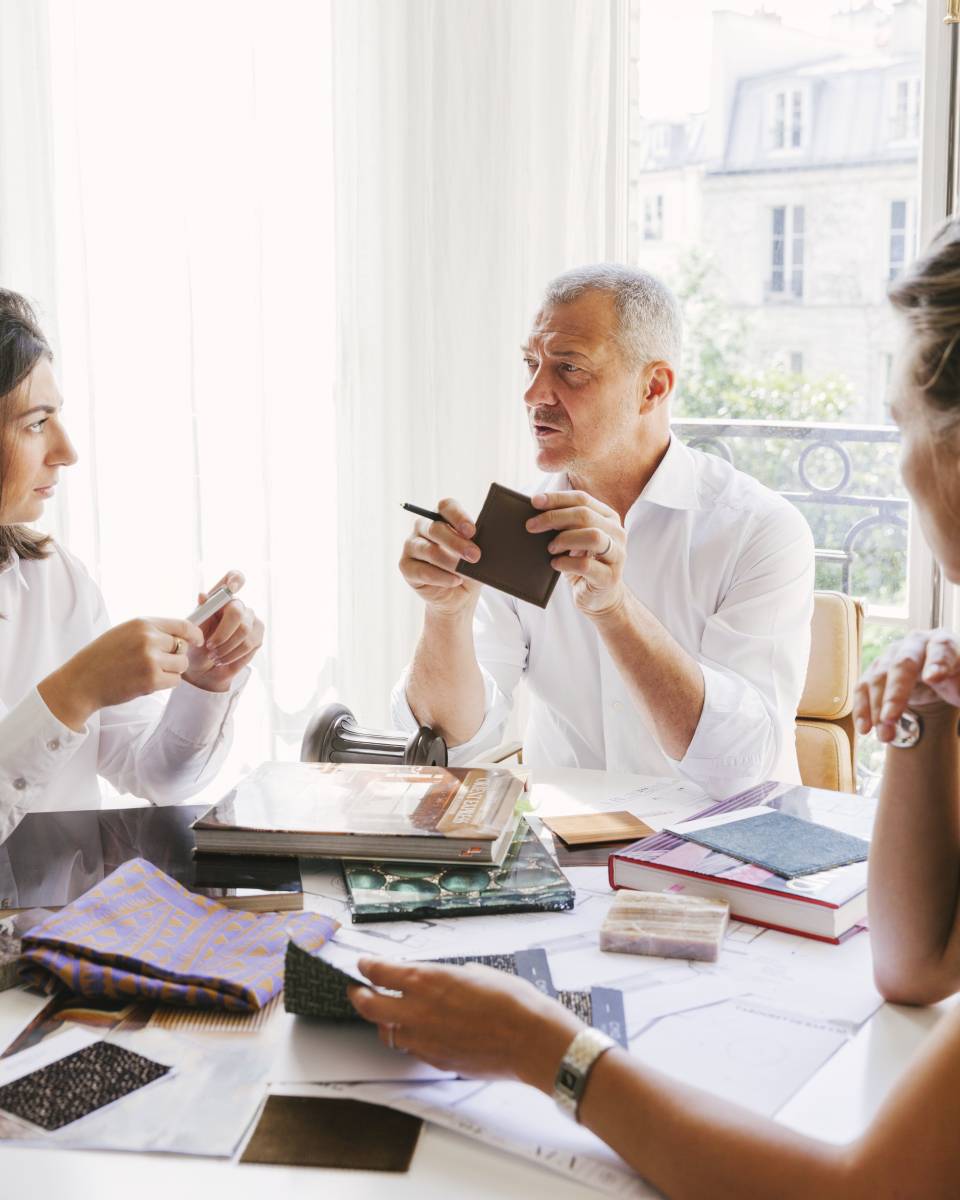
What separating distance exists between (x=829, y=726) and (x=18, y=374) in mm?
1476

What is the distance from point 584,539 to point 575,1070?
0.90 metres

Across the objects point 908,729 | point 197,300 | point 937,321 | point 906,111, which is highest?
point 906,111

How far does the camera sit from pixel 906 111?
2.60 m

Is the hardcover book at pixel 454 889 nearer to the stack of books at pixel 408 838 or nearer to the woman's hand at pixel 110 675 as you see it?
the stack of books at pixel 408 838

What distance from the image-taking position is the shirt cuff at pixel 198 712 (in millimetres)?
1774

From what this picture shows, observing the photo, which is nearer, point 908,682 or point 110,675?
point 908,682

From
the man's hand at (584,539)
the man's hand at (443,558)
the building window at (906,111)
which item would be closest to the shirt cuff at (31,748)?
the man's hand at (443,558)

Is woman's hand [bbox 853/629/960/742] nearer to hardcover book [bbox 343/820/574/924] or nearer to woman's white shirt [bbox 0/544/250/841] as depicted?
hardcover book [bbox 343/820/574/924]

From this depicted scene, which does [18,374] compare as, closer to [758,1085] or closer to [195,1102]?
[195,1102]

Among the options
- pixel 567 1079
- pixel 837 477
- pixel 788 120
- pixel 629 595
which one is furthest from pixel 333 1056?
pixel 788 120

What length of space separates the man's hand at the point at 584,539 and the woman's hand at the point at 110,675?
0.52m

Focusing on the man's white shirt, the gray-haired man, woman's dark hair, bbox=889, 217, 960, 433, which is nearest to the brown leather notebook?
the gray-haired man

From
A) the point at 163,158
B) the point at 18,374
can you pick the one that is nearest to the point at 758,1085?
the point at 18,374

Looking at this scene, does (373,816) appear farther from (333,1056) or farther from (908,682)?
(908,682)
